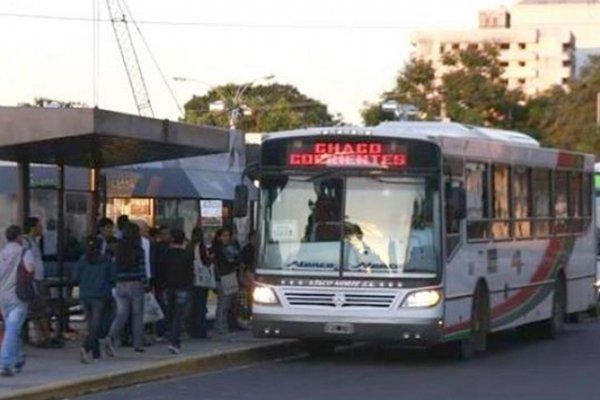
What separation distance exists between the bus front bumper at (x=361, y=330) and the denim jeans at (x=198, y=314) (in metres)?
2.45

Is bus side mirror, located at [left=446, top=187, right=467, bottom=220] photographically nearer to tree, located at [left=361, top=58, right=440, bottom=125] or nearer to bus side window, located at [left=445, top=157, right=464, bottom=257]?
bus side window, located at [left=445, top=157, right=464, bottom=257]

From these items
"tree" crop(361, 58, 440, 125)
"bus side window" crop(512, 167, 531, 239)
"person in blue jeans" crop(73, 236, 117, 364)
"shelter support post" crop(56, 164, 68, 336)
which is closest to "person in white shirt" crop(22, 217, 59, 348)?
"shelter support post" crop(56, 164, 68, 336)

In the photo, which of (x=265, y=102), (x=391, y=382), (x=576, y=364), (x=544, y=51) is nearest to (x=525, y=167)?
(x=576, y=364)

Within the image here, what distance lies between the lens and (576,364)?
2066 centimetres

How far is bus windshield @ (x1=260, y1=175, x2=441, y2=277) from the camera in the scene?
1942 cm

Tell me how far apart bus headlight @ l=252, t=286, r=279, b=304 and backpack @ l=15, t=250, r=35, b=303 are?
3.86m

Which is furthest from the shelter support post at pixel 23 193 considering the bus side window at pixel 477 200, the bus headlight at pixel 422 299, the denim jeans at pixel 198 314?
the bus side window at pixel 477 200

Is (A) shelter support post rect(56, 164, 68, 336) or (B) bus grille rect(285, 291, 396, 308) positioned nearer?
(B) bus grille rect(285, 291, 396, 308)

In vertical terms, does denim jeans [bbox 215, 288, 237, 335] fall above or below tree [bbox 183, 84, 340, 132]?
below

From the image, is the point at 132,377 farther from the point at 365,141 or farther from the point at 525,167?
the point at 525,167

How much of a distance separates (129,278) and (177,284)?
92cm

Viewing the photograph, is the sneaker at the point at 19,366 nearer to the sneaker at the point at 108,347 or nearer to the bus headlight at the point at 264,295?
the sneaker at the point at 108,347

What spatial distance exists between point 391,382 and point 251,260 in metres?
5.80

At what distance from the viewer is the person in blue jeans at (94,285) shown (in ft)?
59.3
